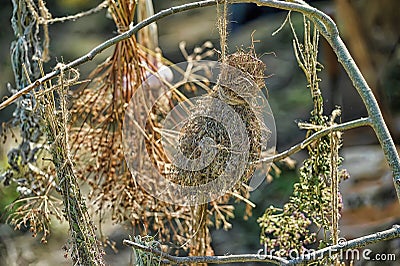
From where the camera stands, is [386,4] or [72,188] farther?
[386,4]

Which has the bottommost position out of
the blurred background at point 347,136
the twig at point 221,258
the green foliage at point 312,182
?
the twig at point 221,258

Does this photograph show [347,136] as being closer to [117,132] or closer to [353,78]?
[117,132]

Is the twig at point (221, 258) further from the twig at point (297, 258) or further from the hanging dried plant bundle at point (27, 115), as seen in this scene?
the hanging dried plant bundle at point (27, 115)

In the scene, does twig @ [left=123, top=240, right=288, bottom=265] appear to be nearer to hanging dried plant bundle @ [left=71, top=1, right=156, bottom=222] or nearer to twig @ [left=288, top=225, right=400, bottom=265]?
twig @ [left=288, top=225, right=400, bottom=265]

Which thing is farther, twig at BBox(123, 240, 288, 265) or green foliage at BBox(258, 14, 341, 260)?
green foliage at BBox(258, 14, 341, 260)

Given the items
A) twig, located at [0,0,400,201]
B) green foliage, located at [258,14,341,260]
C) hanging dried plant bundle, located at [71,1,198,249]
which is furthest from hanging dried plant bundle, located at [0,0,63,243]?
green foliage, located at [258,14,341,260]

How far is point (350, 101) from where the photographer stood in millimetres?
2711

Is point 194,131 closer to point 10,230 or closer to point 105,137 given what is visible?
point 105,137

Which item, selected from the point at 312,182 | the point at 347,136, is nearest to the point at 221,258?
the point at 312,182

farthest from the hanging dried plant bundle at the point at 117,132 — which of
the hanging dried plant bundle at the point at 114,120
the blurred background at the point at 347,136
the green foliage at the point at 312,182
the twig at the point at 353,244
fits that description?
the blurred background at the point at 347,136

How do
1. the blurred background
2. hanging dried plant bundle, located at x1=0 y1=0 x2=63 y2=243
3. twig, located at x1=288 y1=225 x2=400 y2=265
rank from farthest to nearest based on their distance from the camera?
the blurred background < hanging dried plant bundle, located at x1=0 y1=0 x2=63 y2=243 < twig, located at x1=288 y1=225 x2=400 y2=265

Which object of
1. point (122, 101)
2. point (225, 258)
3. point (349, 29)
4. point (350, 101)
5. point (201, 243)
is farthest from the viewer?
point (350, 101)

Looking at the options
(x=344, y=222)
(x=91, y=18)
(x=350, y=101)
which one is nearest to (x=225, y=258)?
(x=344, y=222)

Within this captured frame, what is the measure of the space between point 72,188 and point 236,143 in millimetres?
281
